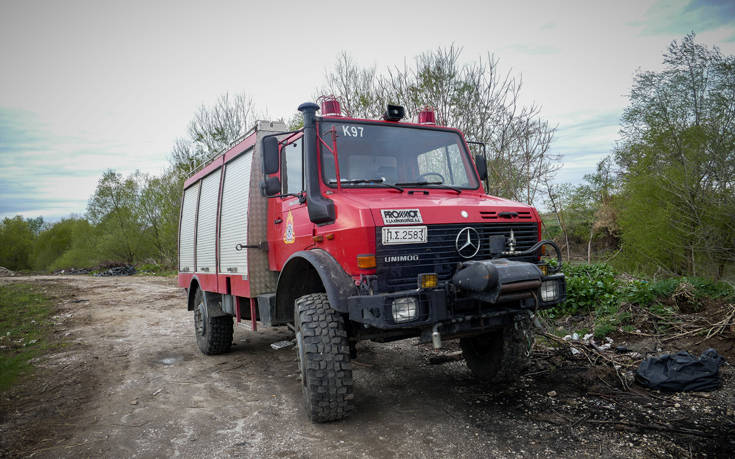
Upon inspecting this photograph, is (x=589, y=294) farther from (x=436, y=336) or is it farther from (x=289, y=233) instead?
(x=289, y=233)

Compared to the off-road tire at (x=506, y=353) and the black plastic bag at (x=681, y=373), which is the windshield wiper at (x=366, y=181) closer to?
the off-road tire at (x=506, y=353)

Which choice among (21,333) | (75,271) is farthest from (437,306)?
(75,271)

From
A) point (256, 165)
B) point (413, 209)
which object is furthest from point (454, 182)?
point (256, 165)

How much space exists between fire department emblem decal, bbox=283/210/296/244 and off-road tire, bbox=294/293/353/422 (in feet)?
3.56

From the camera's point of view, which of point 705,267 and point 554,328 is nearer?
point 554,328

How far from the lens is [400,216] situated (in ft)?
11.8

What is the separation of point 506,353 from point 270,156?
300 cm

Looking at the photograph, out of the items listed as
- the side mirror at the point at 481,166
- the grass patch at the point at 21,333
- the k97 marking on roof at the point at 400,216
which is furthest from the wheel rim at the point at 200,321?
the side mirror at the point at 481,166

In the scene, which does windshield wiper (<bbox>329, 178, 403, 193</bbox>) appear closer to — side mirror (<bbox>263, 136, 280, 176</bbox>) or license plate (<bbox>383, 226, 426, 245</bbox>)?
side mirror (<bbox>263, 136, 280, 176</bbox>)

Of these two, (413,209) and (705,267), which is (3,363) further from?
(705,267)

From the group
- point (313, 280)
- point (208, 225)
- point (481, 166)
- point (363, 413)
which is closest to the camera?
point (363, 413)

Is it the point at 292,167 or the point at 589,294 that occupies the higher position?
the point at 292,167

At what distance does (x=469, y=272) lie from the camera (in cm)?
338

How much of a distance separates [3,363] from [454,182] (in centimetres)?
682
